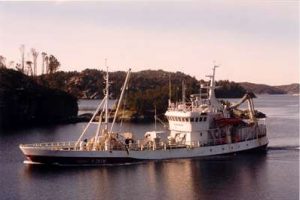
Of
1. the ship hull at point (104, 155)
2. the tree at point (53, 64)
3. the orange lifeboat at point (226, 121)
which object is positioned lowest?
the ship hull at point (104, 155)

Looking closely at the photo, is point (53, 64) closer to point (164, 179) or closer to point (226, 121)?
point (226, 121)

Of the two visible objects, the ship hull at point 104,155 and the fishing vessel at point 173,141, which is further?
the fishing vessel at point 173,141

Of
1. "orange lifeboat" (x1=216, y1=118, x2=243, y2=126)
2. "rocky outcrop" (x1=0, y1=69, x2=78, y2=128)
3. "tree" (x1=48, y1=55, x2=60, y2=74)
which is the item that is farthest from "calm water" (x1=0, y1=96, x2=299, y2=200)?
"tree" (x1=48, y1=55, x2=60, y2=74)

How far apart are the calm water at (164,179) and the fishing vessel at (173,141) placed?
120 centimetres

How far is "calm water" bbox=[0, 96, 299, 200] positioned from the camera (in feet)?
135

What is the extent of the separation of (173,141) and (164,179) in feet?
36.3

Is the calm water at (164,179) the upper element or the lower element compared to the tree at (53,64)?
lower

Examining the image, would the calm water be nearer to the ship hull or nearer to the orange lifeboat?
the ship hull

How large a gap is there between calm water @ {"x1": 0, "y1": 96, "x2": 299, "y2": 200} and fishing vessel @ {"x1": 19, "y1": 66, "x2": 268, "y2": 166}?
1203 millimetres

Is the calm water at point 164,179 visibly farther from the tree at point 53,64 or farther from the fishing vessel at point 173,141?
the tree at point 53,64

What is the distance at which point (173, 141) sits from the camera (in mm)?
57156

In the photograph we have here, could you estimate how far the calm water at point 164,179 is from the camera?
1622 inches

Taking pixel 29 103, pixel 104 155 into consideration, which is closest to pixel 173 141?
pixel 104 155

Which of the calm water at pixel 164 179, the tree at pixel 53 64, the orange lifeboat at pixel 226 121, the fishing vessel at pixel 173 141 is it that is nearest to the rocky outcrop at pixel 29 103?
the tree at pixel 53 64
